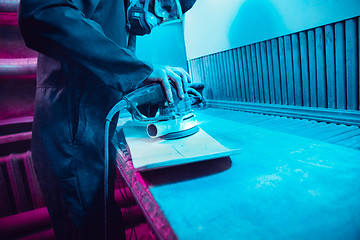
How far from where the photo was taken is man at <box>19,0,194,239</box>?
759 mm

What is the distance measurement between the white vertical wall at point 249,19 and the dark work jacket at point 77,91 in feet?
3.03

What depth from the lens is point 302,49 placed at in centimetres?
127

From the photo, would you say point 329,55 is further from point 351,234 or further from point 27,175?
point 27,175

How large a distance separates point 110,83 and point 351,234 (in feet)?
2.56

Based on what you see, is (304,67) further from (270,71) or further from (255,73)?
(255,73)

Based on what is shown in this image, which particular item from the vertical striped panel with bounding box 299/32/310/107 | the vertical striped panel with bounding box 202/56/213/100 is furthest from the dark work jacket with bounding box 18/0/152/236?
the vertical striped panel with bounding box 202/56/213/100

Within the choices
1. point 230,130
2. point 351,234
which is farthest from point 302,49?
point 351,234

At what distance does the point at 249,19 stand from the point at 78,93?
1.31 metres

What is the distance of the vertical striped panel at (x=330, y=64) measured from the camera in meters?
1.12

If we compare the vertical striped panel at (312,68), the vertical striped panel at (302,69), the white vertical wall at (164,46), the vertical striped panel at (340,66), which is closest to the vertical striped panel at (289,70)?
the vertical striped panel at (302,69)

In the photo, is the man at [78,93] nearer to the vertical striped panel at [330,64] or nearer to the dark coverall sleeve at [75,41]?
the dark coverall sleeve at [75,41]

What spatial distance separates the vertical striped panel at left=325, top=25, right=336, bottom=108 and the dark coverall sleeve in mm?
921

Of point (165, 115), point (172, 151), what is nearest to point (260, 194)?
point (172, 151)

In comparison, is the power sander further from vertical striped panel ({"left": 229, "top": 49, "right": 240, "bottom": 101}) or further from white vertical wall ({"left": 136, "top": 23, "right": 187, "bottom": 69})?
white vertical wall ({"left": 136, "top": 23, "right": 187, "bottom": 69})
